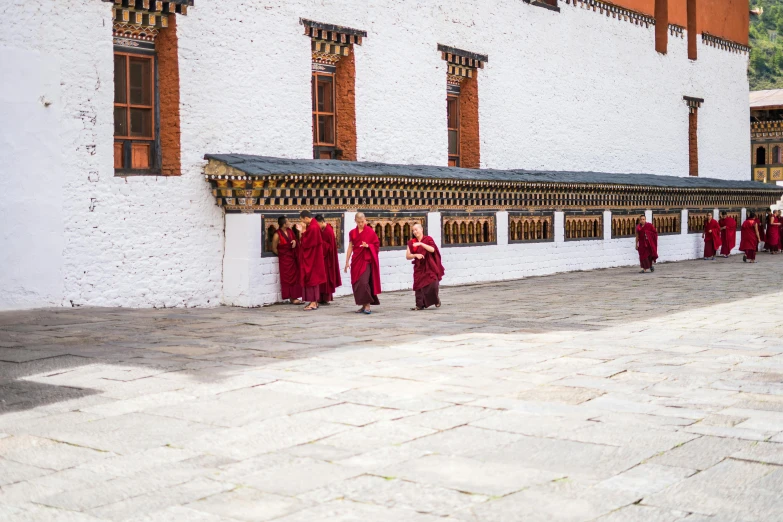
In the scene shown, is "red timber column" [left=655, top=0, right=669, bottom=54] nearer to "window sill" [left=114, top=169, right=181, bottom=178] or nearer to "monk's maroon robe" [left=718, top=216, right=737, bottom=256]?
"monk's maroon robe" [left=718, top=216, right=737, bottom=256]

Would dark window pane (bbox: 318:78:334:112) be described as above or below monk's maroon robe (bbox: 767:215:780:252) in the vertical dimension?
above

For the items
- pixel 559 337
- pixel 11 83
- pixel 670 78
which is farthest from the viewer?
pixel 670 78

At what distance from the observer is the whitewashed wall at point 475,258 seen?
38.4 feet

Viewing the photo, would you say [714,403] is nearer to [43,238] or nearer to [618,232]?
[43,238]

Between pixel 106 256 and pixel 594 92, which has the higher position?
pixel 594 92

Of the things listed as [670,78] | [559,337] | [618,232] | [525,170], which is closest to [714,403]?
[559,337]

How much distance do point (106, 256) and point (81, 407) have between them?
→ 5373mm

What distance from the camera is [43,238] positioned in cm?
1012

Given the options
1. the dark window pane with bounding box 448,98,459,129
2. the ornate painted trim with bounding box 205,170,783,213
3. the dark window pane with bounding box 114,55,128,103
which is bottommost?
the ornate painted trim with bounding box 205,170,783,213

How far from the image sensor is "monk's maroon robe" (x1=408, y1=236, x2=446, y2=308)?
A: 1125 centimetres

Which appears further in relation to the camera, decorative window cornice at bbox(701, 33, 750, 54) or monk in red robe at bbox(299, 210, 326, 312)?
decorative window cornice at bbox(701, 33, 750, 54)

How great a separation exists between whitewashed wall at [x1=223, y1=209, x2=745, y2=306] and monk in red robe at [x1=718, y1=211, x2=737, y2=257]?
0.52 m

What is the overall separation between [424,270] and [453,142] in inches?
240

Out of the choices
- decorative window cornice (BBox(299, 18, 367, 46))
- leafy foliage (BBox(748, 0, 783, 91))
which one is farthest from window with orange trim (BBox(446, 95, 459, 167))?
leafy foliage (BBox(748, 0, 783, 91))
